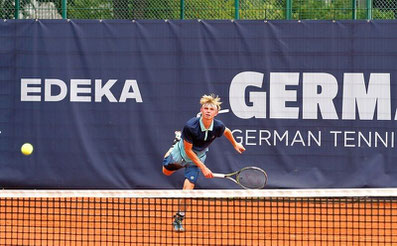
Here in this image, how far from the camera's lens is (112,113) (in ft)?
31.9

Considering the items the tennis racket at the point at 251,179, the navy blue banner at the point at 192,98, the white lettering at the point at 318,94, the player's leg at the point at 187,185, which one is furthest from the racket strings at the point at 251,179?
the white lettering at the point at 318,94

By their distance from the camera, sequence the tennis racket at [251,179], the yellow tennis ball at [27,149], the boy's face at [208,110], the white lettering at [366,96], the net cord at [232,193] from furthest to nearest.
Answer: the yellow tennis ball at [27,149] → the white lettering at [366,96] → the tennis racket at [251,179] → the boy's face at [208,110] → the net cord at [232,193]

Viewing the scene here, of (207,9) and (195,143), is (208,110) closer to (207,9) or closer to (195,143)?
(195,143)

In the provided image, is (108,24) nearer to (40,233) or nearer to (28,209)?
(28,209)

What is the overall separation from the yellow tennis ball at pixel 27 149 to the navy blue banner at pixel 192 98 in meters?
0.08

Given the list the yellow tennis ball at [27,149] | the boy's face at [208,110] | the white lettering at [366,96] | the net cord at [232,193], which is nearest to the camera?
the net cord at [232,193]

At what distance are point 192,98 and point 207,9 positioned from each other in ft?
4.05

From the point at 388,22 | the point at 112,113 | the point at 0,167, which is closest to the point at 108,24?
the point at 112,113

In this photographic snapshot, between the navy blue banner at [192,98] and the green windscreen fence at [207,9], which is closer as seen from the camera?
the navy blue banner at [192,98]

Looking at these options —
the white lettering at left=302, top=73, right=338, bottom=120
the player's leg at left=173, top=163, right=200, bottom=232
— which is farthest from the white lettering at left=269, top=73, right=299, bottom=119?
the player's leg at left=173, top=163, right=200, bottom=232

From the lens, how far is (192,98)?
9.68 metres

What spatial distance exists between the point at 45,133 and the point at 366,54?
14.3 feet

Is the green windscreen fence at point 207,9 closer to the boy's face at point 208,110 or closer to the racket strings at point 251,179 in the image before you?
the racket strings at point 251,179

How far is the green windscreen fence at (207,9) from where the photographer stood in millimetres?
9703
